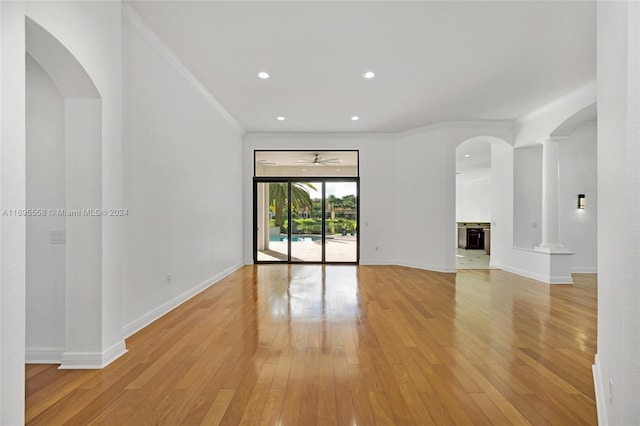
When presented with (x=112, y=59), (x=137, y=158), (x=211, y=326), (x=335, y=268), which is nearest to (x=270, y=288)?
(x=211, y=326)

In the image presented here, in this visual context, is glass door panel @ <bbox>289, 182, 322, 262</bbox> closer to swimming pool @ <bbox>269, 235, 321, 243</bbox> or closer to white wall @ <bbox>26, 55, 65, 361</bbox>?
swimming pool @ <bbox>269, 235, 321, 243</bbox>

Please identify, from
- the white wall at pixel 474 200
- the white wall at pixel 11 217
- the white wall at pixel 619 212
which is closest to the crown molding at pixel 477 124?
the white wall at pixel 619 212

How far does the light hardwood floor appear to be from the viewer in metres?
1.87

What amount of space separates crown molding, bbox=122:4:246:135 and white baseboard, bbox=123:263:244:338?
3.02m

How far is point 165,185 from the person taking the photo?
146 inches

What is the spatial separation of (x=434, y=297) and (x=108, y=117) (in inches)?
181

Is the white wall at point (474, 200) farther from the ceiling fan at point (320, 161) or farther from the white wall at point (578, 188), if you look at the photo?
the ceiling fan at point (320, 161)

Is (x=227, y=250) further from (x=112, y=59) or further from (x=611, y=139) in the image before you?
(x=611, y=139)

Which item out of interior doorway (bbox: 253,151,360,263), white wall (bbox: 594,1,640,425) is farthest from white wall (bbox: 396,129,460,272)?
white wall (bbox: 594,1,640,425)

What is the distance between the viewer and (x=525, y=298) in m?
4.51

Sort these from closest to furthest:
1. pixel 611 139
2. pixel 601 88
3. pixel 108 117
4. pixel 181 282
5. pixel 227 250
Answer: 1. pixel 611 139
2. pixel 601 88
3. pixel 108 117
4. pixel 181 282
5. pixel 227 250

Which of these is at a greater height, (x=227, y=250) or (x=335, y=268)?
(x=227, y=250)

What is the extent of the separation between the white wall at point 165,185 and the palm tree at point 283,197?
194cm

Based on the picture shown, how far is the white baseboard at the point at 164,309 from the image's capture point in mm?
3055
